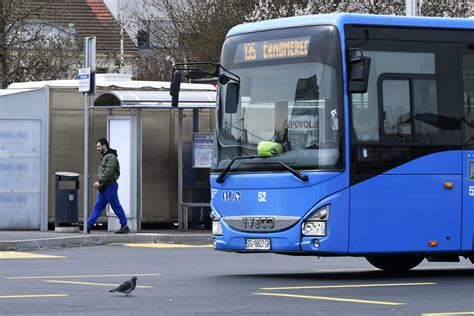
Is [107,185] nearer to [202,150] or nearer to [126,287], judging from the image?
[202,150]

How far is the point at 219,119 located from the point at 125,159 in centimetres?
1030

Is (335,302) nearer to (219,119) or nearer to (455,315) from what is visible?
(455,315)

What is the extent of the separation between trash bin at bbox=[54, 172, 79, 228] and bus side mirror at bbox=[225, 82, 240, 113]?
10.3m

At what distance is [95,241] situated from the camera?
81.3 feet

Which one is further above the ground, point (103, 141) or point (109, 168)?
point (103, 141)

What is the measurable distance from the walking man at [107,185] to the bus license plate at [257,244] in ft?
32.5

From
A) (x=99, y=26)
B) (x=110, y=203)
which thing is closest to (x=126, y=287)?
(x=110, y=203)

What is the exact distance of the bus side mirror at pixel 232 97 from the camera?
17016mm

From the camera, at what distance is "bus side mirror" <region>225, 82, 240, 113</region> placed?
55.8ft

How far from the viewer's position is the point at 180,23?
182 feet

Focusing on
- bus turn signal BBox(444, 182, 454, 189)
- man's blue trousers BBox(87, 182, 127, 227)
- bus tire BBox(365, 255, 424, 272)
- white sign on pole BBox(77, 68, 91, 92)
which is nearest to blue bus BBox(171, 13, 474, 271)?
bus turn signal BBox(444, 182, 454, 189)

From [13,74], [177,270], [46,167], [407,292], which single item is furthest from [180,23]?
[407,292]

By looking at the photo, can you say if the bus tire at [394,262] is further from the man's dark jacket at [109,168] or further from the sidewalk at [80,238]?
the man's dark jacket at [109,168]

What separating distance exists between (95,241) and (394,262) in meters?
7.91
